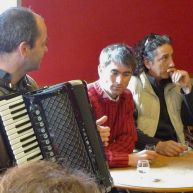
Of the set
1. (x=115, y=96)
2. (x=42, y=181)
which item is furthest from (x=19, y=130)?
(x=115, y=96)

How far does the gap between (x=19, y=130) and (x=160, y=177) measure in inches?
30.9

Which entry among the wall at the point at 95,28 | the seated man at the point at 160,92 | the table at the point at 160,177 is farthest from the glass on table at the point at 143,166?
the wall at the point at 95,28

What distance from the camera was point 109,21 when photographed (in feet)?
10.2

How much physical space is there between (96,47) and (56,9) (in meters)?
0.40

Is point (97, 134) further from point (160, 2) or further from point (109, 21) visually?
point (160, 2)

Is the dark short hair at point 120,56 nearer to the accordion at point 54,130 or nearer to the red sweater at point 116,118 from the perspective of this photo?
the red sweater at point 116,118

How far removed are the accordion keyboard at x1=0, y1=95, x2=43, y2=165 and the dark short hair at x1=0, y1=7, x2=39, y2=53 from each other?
34 centimetres

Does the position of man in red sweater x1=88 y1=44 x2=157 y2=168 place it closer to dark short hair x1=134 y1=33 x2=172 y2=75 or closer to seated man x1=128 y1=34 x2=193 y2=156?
seated man x1=128 y1=34 x2=193 y2=156

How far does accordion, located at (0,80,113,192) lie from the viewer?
1504mm

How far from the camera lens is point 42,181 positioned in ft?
2.57

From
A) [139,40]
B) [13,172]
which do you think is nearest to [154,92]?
[139,40]

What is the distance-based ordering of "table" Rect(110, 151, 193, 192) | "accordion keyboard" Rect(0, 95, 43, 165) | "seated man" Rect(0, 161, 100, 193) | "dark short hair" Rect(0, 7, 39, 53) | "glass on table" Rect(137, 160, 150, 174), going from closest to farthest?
"seated man" Rect(0, 161, 100, 193)
"accordion keyboard" Rect(0, 95, 43, 165)
"dark short hair" Rect(0, 7, 39, 53)
"table" Rect(110, 151, 193, 192)
"glass on table" Rect(137, 160, 150, 174)

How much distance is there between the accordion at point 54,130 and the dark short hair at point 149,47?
132 centimetres

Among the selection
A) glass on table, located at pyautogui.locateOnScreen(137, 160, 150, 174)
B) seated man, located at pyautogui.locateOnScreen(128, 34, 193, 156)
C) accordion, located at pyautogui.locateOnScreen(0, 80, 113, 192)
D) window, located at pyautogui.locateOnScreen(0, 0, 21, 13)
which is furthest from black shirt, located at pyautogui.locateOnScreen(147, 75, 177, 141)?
accordion, located at pyautogui.locateOnScreen(0, 80, 113, 192)
